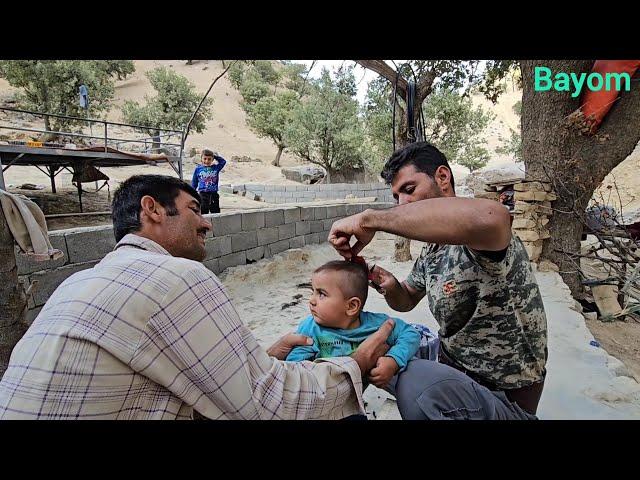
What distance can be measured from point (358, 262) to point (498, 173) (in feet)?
17.8

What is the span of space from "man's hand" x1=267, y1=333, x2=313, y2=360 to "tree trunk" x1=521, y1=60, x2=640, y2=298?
5.29 meters

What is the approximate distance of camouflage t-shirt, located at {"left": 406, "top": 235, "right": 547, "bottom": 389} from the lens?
1.42m

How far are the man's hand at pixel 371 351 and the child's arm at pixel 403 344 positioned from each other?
0.04 m

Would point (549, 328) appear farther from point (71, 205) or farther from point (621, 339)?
point (71, 205)

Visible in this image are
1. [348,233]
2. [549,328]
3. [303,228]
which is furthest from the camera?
[303,228]

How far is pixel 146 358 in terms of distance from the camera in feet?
3.00

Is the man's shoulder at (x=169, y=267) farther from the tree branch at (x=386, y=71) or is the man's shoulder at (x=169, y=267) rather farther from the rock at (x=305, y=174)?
the rock at (x=305, y=174)

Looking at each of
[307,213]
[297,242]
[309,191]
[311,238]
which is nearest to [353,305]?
[297,242]

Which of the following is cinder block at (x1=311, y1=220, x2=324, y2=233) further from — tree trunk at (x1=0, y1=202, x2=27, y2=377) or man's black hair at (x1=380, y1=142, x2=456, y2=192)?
man's black hair at (x1=380, y1=142, x2=456, y2=192)

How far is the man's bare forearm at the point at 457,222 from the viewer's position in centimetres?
117

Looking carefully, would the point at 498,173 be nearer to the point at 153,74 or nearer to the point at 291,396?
the point at 291,396

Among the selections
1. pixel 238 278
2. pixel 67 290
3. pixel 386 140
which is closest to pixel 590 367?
pixel 67 290

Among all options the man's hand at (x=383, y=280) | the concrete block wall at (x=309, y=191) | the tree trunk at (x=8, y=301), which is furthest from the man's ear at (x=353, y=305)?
the concrete block wall at (x=309, y=191)

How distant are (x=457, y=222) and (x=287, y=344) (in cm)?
83
